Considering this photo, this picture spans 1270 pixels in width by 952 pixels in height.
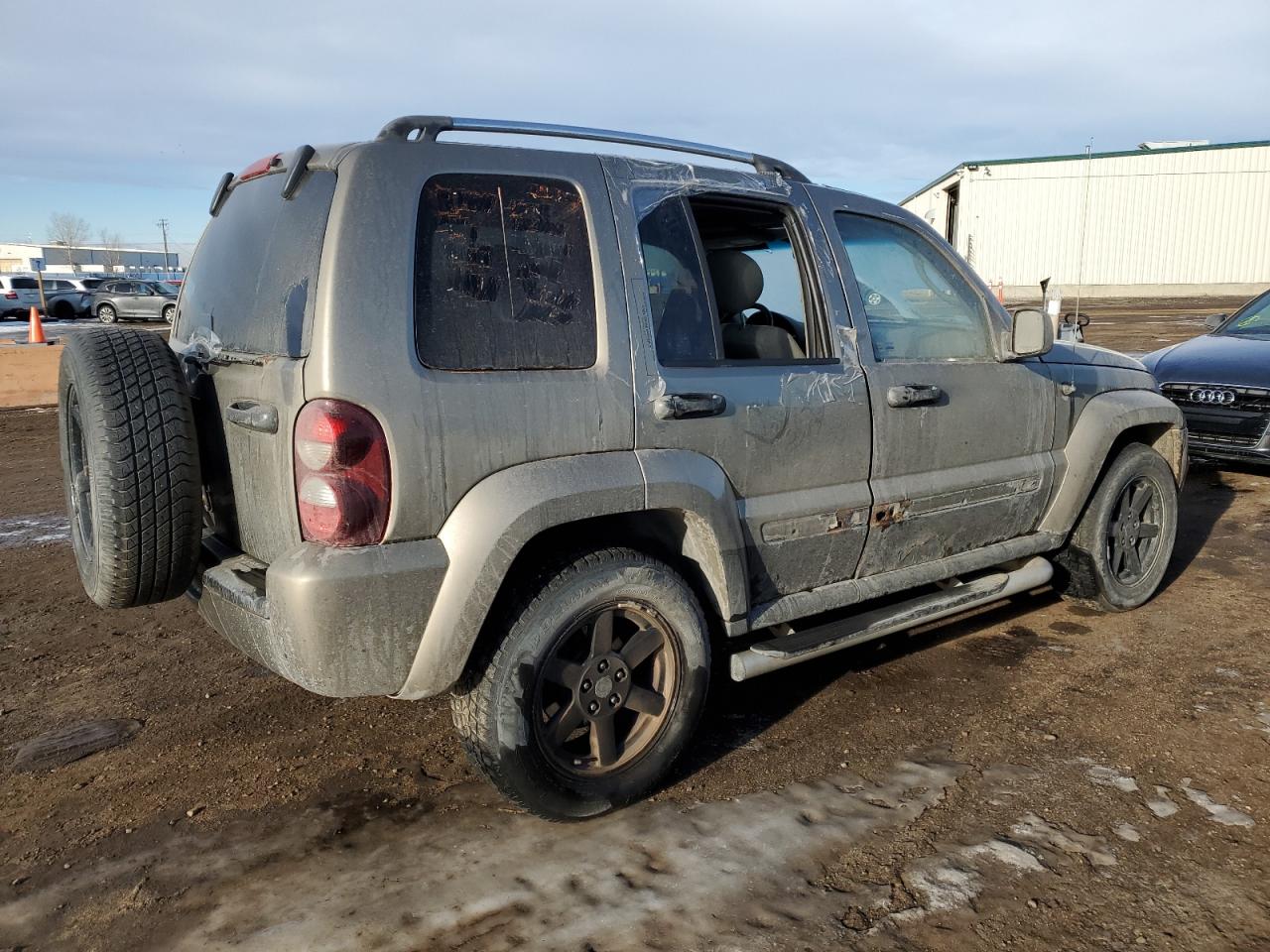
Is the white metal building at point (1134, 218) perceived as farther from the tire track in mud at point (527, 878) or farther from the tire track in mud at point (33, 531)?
the tire track in mud at point (527, 878)

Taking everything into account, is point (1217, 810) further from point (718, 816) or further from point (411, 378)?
point (411, 378)

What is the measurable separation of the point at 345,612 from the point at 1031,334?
280 centimetres

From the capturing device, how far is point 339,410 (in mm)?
2475

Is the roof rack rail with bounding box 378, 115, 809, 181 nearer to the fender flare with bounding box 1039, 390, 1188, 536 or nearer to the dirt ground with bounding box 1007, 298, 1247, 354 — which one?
the fender flare with bounding box 1039, 390, 1188, 536

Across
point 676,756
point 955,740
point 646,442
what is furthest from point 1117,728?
point 646,442

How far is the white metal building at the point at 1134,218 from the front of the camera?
4066 cm

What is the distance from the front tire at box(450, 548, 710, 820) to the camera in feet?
9.10

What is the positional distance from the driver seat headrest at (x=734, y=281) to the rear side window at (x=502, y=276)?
2.41 feet

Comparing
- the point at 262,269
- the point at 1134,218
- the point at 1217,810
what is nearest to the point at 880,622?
the point at 1217,810

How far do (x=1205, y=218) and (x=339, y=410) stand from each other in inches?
1848

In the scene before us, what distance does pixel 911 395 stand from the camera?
11.7 feet

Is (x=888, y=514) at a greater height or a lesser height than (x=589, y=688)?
greater

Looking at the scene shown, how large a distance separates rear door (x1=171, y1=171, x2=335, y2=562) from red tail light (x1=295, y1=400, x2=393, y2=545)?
0.06 meters

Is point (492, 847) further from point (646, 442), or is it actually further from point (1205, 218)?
point (1205, 218)
